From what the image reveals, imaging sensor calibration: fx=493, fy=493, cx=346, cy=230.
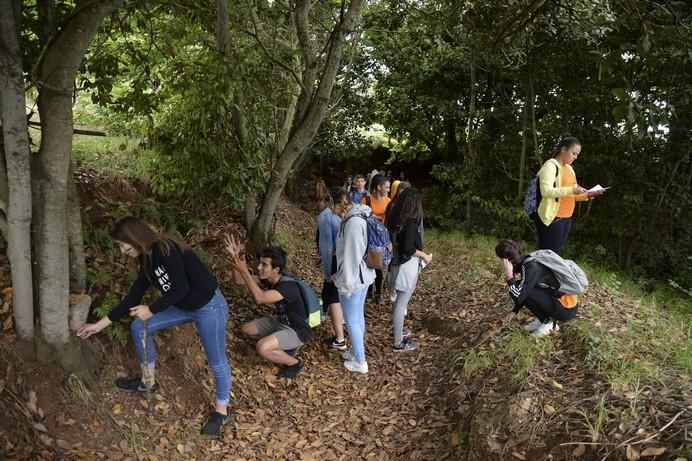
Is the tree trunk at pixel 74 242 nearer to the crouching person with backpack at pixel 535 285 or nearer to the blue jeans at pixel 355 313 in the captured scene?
the blue jeans at pixel 355 313

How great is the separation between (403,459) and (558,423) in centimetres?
132

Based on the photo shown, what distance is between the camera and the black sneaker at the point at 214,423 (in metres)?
4.24

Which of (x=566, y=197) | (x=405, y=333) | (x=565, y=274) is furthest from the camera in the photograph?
(x=405, y=333)

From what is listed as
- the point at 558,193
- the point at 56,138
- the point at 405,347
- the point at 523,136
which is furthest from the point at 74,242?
the point at 523,136

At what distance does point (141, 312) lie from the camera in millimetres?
3758

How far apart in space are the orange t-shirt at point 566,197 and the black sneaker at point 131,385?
4757 millimetres

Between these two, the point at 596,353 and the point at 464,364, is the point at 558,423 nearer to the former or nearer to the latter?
the point at 596,353

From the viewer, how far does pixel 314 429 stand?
4621mm

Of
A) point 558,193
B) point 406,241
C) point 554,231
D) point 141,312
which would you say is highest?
point 558,193

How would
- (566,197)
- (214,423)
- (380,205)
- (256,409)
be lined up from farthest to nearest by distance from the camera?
1. (380,205)
2. (566,197)
3. (256,409)
4. (214,423)

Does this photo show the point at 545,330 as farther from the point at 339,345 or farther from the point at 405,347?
the point at 339,345

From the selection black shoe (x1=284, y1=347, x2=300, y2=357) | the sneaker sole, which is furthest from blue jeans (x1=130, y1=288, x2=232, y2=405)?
black shoe (x1=284, y1=347, x2=300, y2=357)

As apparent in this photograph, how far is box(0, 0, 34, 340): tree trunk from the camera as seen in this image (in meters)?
3.05

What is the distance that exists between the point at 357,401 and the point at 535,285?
6.97 ft
